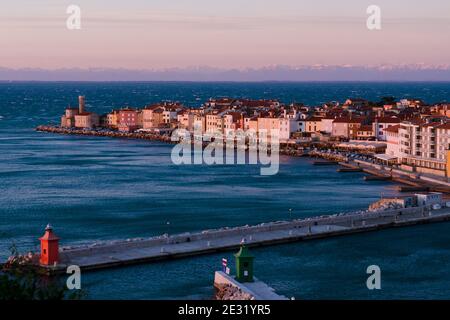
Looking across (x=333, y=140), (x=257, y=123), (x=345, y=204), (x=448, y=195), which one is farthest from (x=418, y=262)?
(x=257, y=123)

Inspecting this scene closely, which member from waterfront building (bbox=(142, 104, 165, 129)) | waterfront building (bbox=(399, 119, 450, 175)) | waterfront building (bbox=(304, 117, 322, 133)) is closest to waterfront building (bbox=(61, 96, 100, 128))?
waterfront building (bbox=(142, 104, 165, 129))

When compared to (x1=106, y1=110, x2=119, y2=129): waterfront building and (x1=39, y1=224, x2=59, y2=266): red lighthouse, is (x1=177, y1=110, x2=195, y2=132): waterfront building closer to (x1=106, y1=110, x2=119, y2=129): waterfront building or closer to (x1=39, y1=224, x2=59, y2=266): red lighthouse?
(x1=106, y1=110, x2=119, y2=129): waterfront building

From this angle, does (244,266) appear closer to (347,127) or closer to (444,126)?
(444,126)

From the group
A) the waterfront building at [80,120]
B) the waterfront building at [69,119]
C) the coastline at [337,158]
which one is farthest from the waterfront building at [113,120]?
the waterfront building at [69,119]

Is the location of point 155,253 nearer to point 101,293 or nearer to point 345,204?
point 101,293

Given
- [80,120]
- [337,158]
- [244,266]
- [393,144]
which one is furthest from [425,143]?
[80,120]

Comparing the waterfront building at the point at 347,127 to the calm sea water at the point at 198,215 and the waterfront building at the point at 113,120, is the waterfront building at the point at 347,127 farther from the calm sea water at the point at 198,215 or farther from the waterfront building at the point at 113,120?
the waterfront building at the point at 113,120
